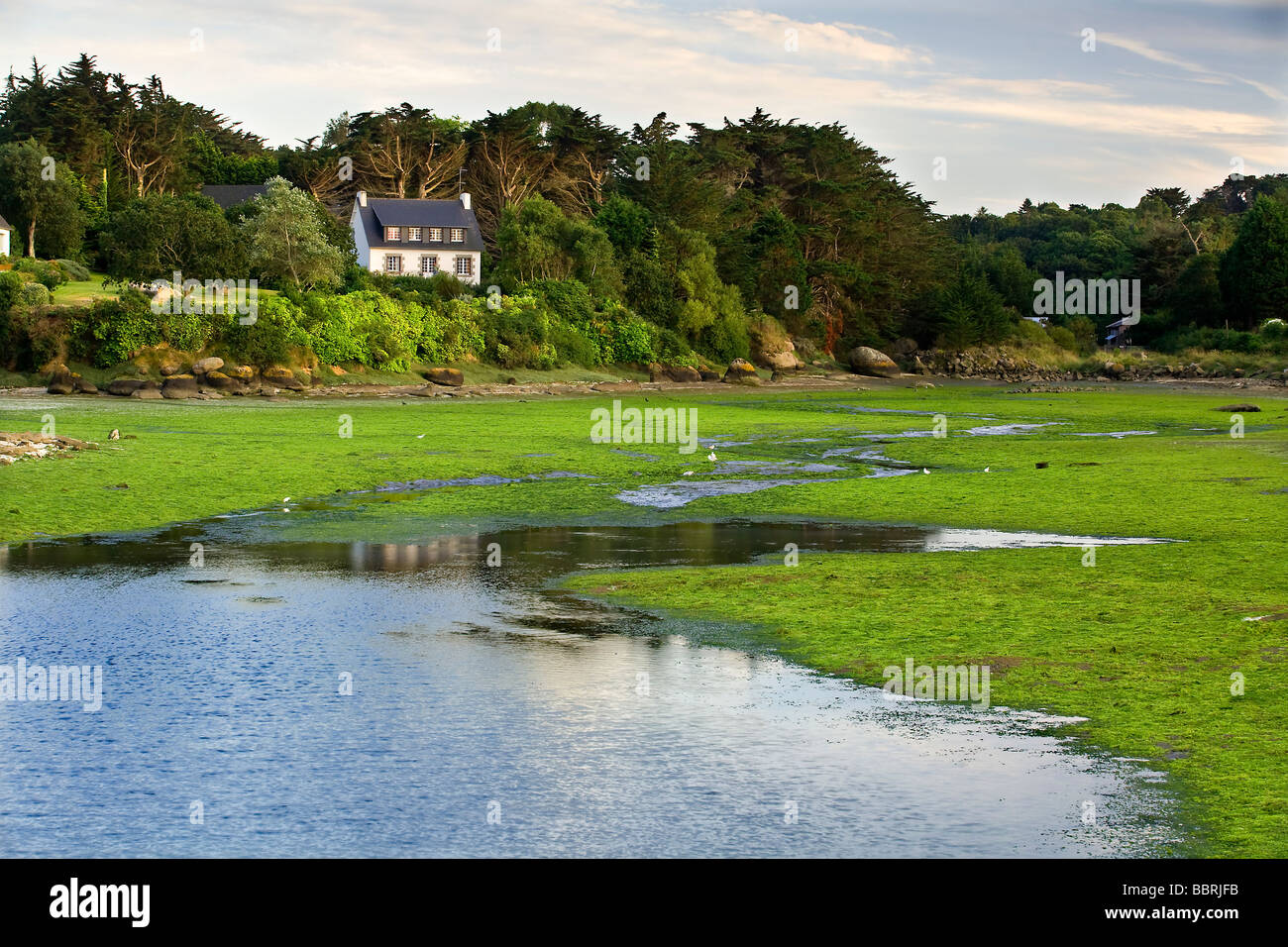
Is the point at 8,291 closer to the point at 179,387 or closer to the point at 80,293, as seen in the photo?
the point at 80,293

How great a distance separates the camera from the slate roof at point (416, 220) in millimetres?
113312

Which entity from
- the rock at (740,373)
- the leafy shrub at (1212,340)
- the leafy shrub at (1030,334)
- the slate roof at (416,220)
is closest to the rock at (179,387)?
the rock at (740,373)

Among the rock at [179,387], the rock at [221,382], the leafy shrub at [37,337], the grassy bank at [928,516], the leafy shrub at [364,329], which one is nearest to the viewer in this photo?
the grassy bank at [928,516]

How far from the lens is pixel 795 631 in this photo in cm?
1523

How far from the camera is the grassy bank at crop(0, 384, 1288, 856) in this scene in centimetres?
1198

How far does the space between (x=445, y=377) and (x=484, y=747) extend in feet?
221

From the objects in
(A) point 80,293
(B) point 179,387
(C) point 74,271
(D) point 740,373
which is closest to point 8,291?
(A) point 80,293

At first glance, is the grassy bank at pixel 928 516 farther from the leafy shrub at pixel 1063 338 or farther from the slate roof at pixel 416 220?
the leafy shrub at pixel 1063 338

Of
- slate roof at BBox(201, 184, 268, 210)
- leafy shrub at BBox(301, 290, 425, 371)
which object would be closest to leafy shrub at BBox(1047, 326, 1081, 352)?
leafy shrub at BBox(301, 290, 425, 371)

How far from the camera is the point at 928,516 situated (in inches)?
1003

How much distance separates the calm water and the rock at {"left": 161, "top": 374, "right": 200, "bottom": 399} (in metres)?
46.1

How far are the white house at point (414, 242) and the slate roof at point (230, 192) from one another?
32.1 feet

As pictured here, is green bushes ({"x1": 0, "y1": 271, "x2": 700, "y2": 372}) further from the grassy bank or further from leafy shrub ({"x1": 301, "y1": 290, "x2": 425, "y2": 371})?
the grassy bank
